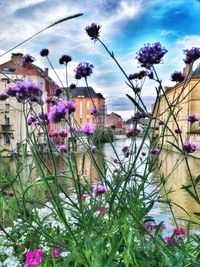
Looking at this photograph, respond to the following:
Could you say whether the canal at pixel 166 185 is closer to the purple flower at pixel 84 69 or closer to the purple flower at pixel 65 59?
the purple flower at pixel 84 69

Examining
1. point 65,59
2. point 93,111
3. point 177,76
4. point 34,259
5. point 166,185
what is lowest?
point 166,185

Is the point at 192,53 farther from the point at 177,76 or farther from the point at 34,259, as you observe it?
the point at 34,259

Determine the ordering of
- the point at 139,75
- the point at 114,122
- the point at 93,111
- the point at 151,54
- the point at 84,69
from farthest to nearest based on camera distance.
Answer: the point at 114,122, the point at 93,111, the point at 139,75, the point at 84,69, the point at 151,54

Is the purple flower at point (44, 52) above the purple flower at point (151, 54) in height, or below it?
above

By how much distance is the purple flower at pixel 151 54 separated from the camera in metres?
1.23

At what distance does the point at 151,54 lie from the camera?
1.23m

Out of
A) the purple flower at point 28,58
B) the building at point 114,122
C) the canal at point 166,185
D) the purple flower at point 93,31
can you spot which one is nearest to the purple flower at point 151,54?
the purple flower at point 93,31

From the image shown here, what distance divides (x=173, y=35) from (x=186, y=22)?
47 millimetres

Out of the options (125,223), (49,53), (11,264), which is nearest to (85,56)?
(49,53)

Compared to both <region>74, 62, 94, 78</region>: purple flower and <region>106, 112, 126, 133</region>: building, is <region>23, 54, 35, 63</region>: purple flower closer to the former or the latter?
<region>74, 62, 94, 78</region>: purple flower

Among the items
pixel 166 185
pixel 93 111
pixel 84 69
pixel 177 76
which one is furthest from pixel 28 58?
pixel 166 185

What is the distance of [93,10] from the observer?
1.17m

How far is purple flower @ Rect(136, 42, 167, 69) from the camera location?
1229 mm

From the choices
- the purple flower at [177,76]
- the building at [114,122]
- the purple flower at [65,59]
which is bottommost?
the building at [114,122]
